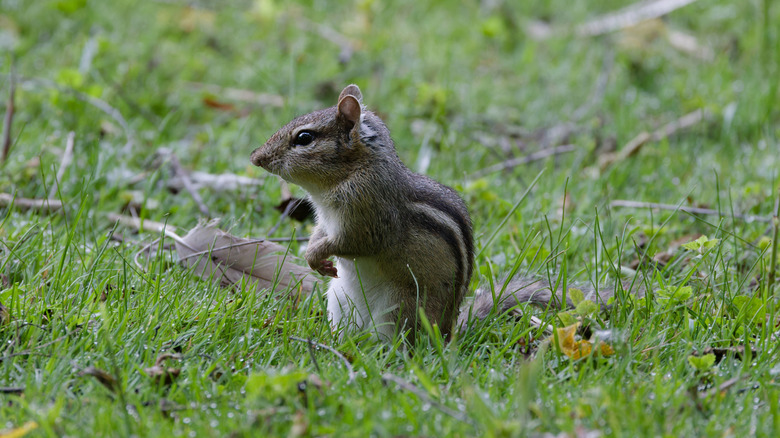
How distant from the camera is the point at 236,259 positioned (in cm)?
364

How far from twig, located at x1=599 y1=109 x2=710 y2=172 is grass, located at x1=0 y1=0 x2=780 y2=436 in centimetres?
7

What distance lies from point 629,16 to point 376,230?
5.84m

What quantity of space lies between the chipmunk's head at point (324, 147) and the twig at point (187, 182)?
3.26ft

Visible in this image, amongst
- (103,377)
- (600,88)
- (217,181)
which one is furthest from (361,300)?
(600,88)

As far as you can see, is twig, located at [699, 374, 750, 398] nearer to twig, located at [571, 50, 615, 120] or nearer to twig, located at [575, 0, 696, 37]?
twig, located at [571, 50, 615, 120]

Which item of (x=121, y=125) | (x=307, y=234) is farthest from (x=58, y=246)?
(x=121, y=125)

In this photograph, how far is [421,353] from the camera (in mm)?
3002

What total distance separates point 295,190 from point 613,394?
2534mm

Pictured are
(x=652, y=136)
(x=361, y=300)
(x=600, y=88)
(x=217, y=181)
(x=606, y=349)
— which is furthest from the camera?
(x=600, y=88)

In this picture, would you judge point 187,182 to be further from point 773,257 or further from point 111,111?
point 773,257

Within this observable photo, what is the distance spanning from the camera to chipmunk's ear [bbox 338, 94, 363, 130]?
Result: 11.3 ft

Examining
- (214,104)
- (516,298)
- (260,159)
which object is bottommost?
(214,104)

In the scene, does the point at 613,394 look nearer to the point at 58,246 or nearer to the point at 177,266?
the point at 177,266

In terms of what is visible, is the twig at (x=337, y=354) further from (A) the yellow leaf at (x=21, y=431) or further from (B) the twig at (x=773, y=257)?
(B) the twig at (x=773, y=257)
